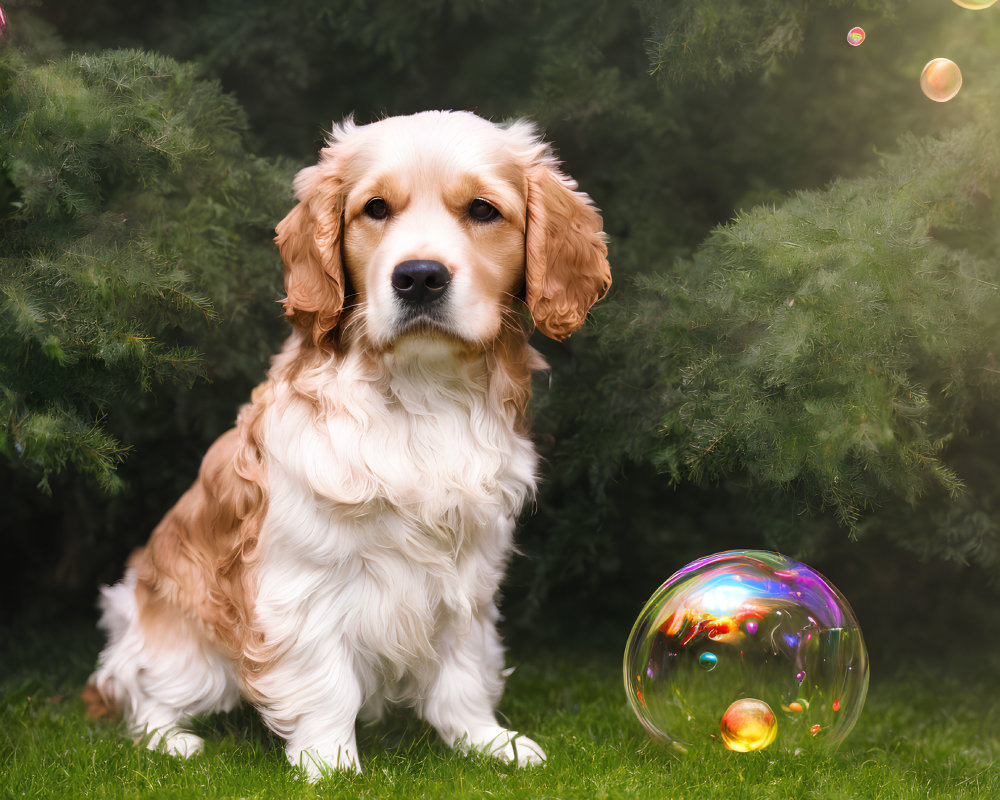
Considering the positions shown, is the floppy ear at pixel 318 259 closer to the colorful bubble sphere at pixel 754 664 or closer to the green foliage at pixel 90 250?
the green foliage at pixel 90 250

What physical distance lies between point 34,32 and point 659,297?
246 centimetres

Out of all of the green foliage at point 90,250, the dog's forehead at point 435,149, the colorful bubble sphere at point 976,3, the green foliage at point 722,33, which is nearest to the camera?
the dog's forehead at point 435,149

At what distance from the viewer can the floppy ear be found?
291 centimetres

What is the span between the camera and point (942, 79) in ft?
11.7

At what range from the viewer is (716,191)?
14.9 feet

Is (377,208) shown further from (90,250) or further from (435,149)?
(90,250)

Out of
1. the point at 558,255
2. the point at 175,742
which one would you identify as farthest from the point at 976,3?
the point at 175,742

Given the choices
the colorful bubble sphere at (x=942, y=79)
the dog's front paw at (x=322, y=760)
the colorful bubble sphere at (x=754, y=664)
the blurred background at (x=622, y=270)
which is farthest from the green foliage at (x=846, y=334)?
the dog's front paw at (x=322, y=760)

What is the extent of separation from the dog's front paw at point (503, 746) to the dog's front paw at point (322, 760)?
0.39 metres

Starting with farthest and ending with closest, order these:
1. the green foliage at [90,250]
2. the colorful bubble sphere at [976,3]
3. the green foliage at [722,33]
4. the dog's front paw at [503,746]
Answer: the green foliage at [722,33] < the colorful bubble sphere at [976,3] < the dog's front paw at [503,746] < the green foliage at [90,250]

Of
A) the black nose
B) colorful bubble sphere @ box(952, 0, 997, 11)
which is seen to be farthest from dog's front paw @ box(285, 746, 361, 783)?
colorful bubble sphere @ box(952, 0, 997, 11)

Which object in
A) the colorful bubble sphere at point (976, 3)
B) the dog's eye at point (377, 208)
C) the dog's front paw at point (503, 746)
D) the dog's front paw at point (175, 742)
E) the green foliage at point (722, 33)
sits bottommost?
the dog's front paw at point (175, 742)

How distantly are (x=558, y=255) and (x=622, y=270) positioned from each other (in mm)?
1285

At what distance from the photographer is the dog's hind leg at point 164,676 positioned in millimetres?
3281
